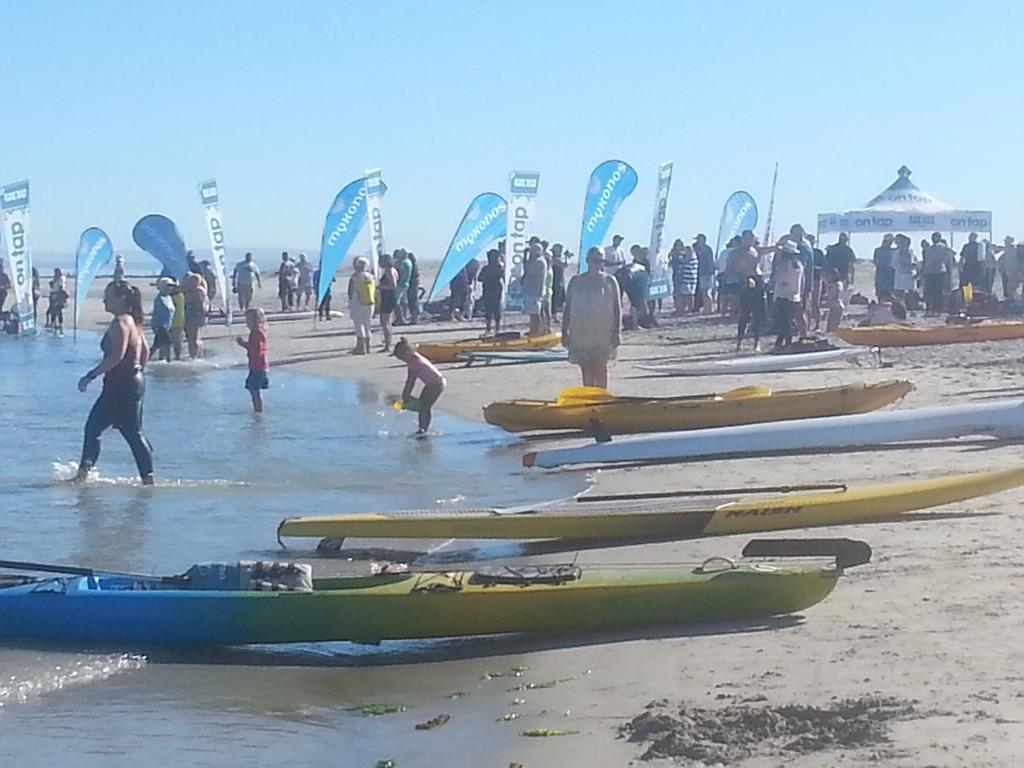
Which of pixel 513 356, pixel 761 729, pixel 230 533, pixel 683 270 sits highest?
pixel 683 270

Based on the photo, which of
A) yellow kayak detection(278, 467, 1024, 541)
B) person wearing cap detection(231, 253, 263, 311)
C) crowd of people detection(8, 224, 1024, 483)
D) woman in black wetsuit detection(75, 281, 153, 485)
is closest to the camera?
yellow kayak detection(278, 467, 1024, 541)

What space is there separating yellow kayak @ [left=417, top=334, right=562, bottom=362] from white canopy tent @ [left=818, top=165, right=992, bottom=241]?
8079mm

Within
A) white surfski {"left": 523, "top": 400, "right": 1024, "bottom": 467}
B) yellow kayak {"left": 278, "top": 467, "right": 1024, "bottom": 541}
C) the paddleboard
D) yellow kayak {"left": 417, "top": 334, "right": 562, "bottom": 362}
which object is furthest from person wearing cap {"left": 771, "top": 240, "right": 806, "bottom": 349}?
yellow kayak {"left": 278, "top": 467, "right": 1024, "bottom": 541}

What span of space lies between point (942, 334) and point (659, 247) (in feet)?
23.6

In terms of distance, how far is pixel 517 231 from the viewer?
28406 mm

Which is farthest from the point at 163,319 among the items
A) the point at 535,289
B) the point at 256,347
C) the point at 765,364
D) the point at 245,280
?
the point at 245,280

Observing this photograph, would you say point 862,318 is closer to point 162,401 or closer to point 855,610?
point 162,401

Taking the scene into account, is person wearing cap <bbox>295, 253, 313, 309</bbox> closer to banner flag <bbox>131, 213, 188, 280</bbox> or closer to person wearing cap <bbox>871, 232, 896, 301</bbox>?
banner flag <bbox>131, 213, 188, 280</bbox>

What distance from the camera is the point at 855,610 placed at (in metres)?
7.05

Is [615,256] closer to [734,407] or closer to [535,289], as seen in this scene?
[535,289]

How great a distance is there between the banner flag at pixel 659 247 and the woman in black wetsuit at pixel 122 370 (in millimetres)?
16335

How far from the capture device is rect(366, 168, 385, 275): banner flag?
30234 millimetres

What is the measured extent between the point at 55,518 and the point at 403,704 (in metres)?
5.65

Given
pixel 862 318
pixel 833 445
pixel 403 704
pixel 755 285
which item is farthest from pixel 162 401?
pixel 403 704
